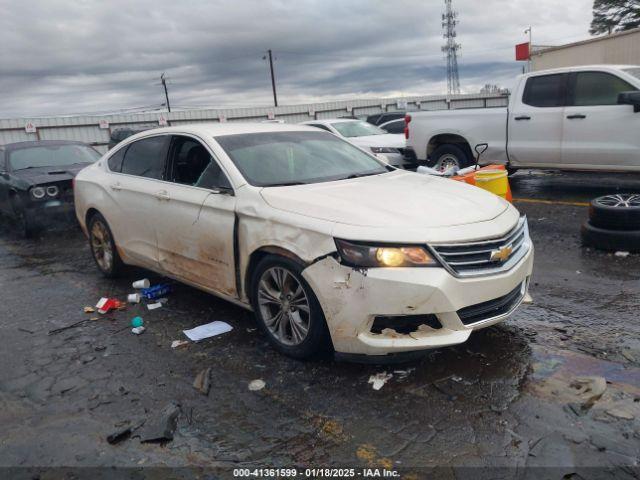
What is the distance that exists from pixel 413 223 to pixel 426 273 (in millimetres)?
346

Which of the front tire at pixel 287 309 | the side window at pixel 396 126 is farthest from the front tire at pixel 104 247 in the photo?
the side window at pixel 396 126

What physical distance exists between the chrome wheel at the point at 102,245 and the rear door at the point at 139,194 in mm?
285

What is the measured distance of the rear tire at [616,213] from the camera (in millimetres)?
5668

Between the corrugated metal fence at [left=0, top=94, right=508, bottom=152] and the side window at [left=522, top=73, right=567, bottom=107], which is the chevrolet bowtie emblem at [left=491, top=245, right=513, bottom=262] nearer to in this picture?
the side window at [left=522, top=73, right=567, bottom=107]

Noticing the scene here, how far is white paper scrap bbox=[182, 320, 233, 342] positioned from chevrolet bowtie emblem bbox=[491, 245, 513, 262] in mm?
2197

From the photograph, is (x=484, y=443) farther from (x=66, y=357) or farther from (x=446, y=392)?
(x=66, y=357)

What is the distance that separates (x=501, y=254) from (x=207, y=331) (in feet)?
7.83

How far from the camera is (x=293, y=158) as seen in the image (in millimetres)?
4551

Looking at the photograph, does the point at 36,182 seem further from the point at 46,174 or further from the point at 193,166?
the point at 193,166

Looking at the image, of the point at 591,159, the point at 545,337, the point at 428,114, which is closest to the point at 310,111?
the point at 428,114

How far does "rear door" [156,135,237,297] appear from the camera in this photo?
412 cm

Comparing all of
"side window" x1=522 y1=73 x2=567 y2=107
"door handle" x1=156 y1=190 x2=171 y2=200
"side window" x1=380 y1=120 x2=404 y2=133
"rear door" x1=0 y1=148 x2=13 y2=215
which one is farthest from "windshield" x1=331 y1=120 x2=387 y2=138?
"door handle" x1=156 y1=190 x2=171 y2=200

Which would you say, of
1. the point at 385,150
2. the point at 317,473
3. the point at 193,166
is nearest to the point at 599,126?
the point at 385,150

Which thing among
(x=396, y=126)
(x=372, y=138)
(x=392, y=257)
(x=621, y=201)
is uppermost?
(x=396, y=126)
